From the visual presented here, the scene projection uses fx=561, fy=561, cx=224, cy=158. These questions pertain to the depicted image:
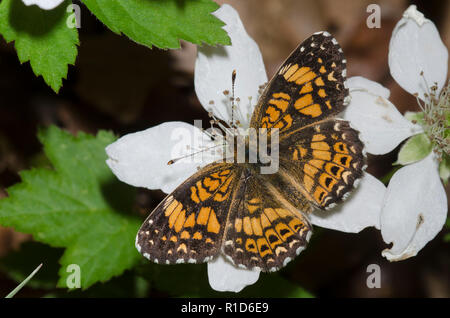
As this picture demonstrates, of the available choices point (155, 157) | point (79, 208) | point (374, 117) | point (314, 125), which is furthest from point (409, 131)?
point (79, 208)

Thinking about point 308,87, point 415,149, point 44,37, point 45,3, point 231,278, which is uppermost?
point 45,3

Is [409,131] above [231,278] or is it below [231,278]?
above

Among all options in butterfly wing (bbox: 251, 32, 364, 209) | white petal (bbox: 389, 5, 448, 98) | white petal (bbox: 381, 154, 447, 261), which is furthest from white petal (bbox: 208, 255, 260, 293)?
white petal (bbox: 389, 5, 448, 98)

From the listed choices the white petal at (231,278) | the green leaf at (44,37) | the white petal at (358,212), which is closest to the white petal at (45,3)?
the green leaf at (44,37)

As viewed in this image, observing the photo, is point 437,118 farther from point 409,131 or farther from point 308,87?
point 308,87

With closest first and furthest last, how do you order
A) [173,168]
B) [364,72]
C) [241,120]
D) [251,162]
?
[251,162]
[173,168]
[241,120]
[364,72]

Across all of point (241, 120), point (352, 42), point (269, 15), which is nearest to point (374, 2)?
point (352, 42)
